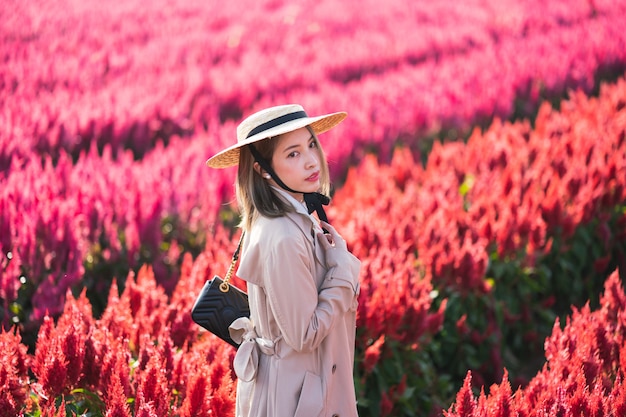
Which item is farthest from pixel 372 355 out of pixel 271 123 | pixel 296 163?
pixel 271 123

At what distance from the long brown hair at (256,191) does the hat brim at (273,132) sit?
46mm

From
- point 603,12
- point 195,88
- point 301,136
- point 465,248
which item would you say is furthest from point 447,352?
point 603,12

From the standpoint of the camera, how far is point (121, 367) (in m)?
2.46

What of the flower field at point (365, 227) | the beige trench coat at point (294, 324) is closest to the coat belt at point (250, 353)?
the beige trench coat at point (294, 324)

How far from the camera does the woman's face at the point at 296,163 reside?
2199 millimetres

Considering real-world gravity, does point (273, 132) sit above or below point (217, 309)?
above

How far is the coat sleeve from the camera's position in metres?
2.02

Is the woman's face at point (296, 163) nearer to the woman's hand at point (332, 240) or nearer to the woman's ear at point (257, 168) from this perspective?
the woman's ear at point (257, 168)

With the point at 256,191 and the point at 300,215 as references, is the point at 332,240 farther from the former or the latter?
the point at 256,191

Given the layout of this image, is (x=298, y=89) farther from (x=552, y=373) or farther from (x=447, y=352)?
(x=552, y=373)

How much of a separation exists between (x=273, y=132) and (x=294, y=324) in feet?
1.84

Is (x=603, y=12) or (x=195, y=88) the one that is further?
(x=603, y=12)

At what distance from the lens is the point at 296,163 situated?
7.22 ft

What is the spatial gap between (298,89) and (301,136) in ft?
21.2
